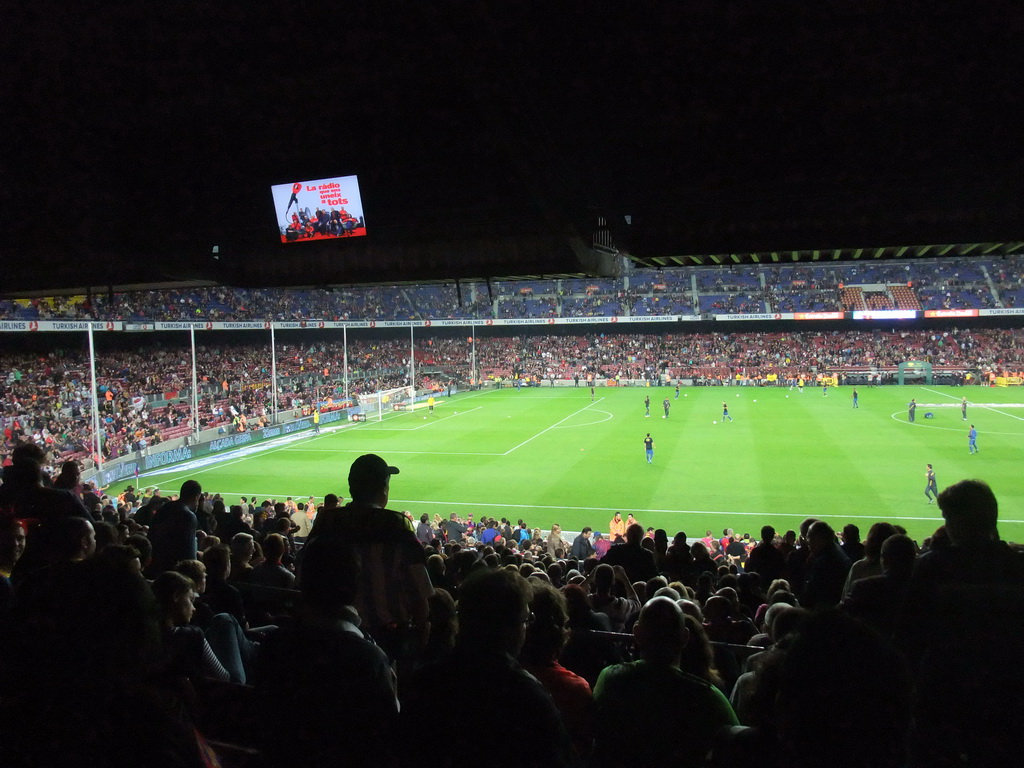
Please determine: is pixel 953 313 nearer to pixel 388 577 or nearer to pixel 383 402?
pixel 383 402

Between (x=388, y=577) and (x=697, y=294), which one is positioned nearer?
(x=388, y=577)

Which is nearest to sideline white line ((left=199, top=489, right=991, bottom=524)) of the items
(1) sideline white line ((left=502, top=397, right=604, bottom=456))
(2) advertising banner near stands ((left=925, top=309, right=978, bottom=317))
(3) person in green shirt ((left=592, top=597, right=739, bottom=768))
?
(1) sideline white line ((left=502, top=397, right=604, bottom=456))

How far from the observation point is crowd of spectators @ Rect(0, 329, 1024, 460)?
33.1m

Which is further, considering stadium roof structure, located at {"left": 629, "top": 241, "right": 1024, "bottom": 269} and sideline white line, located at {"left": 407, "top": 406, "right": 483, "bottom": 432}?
Answer: sideline white line, located at {"left": 407, "top": 406, "right": 483, "bottom": 432}

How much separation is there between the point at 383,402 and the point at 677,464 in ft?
81.6

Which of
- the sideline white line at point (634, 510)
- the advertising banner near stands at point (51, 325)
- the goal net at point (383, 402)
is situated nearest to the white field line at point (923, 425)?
the sideline white line at point (634, 510)

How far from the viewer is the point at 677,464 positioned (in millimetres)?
27109

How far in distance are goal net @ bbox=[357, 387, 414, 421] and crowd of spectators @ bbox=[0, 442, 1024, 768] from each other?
4016 centimetres

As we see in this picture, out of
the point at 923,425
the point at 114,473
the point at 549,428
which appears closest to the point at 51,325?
the point at 114,473

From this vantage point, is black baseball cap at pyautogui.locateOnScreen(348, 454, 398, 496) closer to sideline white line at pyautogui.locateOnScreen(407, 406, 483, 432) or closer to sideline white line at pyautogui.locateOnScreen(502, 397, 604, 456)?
sideline white line at pyautogui.locateOnScreen(502, 397, 604, 456)

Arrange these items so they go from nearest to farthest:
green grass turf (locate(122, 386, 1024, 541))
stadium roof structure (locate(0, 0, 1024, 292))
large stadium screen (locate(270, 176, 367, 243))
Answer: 1. stadium roof structure (locate(0, 0, 1024, 292))
2. large stadium screen (locate(270, 176, 367, 243))
3. green grass turf (locate(122, 386, 1024, 541))

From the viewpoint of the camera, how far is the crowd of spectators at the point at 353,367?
33125 millimetres

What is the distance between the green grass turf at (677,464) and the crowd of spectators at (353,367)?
6882 mm

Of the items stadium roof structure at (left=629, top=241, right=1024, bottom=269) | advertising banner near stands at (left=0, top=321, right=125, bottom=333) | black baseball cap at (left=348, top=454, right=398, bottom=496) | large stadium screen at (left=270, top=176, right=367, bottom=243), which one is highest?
large stadium screen at (left=270, top=176, right=367, bottom=243)
